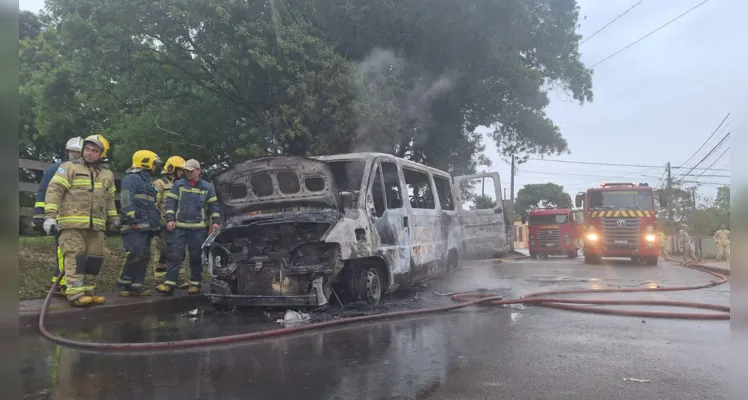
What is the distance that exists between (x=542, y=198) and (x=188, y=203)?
2763 inches

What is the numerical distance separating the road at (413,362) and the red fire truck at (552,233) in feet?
56.5

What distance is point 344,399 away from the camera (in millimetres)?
3145

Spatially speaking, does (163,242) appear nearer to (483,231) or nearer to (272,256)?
(272,256)

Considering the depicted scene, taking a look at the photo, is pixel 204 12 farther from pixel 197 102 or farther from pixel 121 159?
pixel 121 159

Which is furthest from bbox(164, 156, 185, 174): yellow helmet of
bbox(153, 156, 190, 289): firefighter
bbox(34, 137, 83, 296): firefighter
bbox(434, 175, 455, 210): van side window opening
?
bbox(434, 175, 455, 210): van side window opening

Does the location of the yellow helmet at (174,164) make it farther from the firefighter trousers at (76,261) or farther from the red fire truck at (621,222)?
the red fire truck at (621,222)

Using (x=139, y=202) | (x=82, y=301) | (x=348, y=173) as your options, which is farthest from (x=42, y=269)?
(x=348, y=173)

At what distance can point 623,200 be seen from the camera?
15484mm

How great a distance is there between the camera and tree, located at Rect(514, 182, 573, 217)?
7100cm

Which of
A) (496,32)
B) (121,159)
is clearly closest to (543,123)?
(496,32)

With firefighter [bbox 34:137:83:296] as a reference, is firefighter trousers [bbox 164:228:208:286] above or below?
below

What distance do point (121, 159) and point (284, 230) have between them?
27.3ft

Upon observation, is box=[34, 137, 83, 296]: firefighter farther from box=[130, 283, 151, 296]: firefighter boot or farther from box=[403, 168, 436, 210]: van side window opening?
box=[403, 168, 436, 210]: van side window opening

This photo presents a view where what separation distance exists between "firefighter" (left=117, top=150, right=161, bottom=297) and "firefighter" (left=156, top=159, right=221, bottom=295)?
0.26 m
